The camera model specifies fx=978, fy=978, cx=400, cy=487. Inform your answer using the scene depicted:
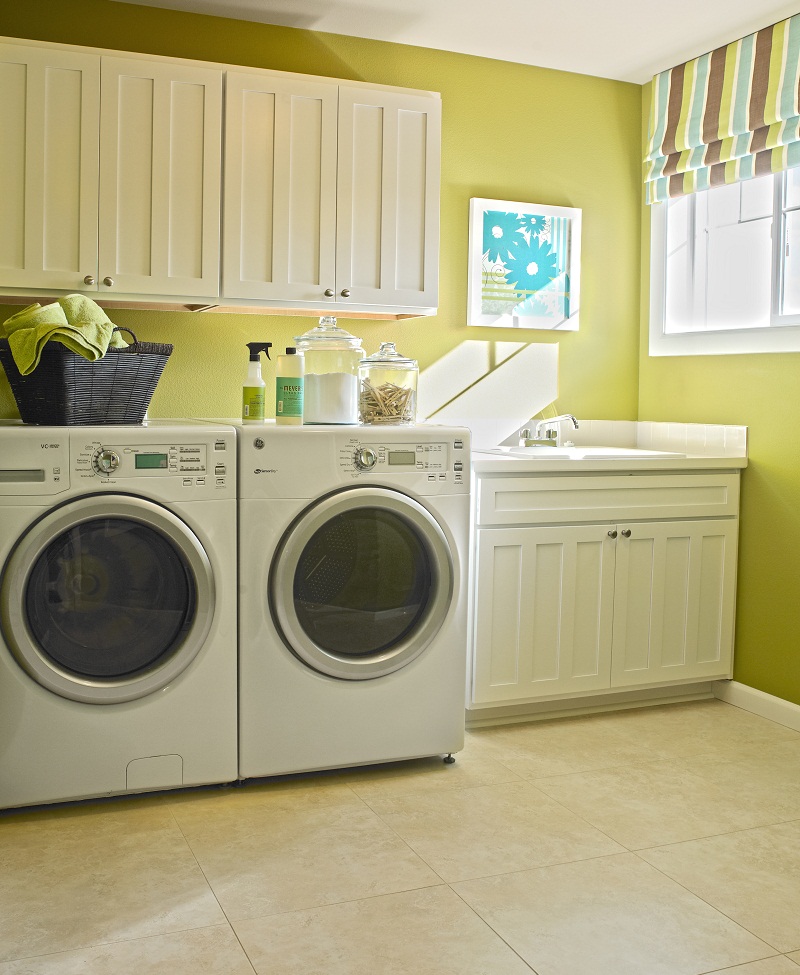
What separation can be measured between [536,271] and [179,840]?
242 centimetres

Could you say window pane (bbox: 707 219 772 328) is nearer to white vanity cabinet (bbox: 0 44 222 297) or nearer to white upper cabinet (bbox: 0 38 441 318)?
white upper cabinet (bbox: 0 38 441 318)

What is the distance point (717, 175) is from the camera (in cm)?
350

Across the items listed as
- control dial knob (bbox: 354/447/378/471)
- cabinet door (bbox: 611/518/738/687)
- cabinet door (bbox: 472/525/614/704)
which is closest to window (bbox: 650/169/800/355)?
cabinet door (bbox: 611/518/738/687)

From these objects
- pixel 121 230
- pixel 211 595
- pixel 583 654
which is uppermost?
pixel 121 230

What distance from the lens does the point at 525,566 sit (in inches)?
124

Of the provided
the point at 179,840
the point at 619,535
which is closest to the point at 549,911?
the point at 179,840

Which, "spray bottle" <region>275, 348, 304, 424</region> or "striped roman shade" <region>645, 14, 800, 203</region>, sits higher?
"striped roman shade" <region>645, 14, 800, 203</region>

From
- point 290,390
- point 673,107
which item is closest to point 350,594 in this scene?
point 290,390

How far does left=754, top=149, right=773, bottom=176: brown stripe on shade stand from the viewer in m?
3.29

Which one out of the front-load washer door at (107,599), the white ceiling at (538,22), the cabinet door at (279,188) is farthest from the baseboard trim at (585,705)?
the white ceiling at (538,22)

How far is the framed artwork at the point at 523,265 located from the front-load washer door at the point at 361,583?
117 centimetres

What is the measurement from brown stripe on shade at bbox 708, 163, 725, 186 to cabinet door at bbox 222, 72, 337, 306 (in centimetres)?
142

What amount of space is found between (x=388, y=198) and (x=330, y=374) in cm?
68

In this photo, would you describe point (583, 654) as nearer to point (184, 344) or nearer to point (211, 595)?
point (211, 595)
